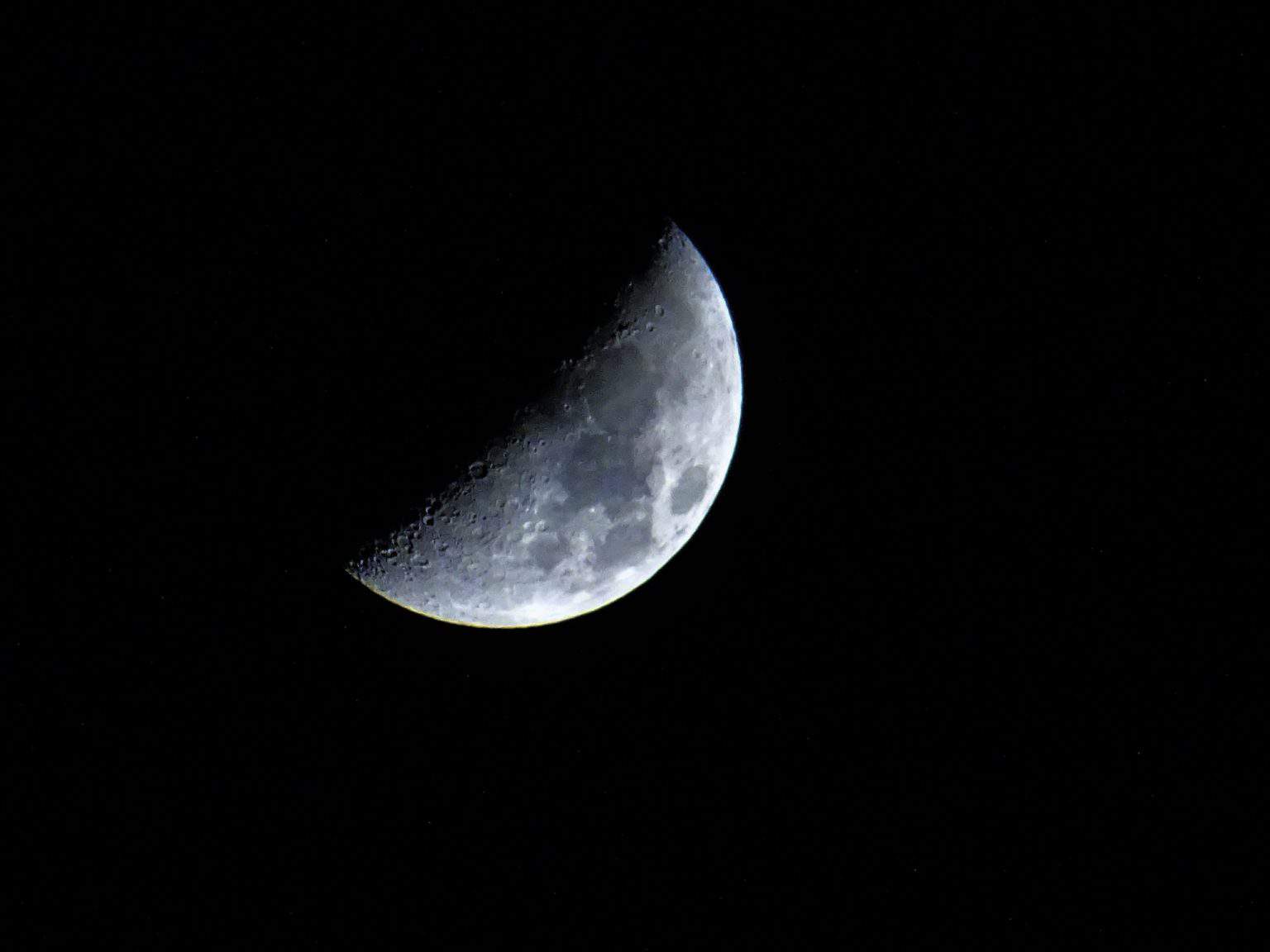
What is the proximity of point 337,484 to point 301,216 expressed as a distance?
1221mm

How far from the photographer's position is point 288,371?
358cm

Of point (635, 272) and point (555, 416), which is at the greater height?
point (635, 272)

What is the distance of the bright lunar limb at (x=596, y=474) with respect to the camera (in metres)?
3.82

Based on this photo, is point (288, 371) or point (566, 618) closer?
point (288, 371)

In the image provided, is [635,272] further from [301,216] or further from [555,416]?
[301,216]

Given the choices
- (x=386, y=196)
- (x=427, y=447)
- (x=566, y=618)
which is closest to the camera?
(x=386, y=196)

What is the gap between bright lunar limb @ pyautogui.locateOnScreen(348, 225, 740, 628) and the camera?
3820 millimetres

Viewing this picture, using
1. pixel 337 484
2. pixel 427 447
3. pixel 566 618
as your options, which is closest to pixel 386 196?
pixel 427 447

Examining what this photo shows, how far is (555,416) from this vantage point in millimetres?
3771

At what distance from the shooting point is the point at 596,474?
3.88m

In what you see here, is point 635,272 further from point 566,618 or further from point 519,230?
point 566,618

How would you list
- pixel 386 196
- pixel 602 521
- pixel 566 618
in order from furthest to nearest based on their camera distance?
pixel 566 618
pixel 602 521
pixel 386 196

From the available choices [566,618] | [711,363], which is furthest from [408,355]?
[566,618]

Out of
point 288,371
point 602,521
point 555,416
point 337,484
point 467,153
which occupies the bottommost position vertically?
point 602,521
